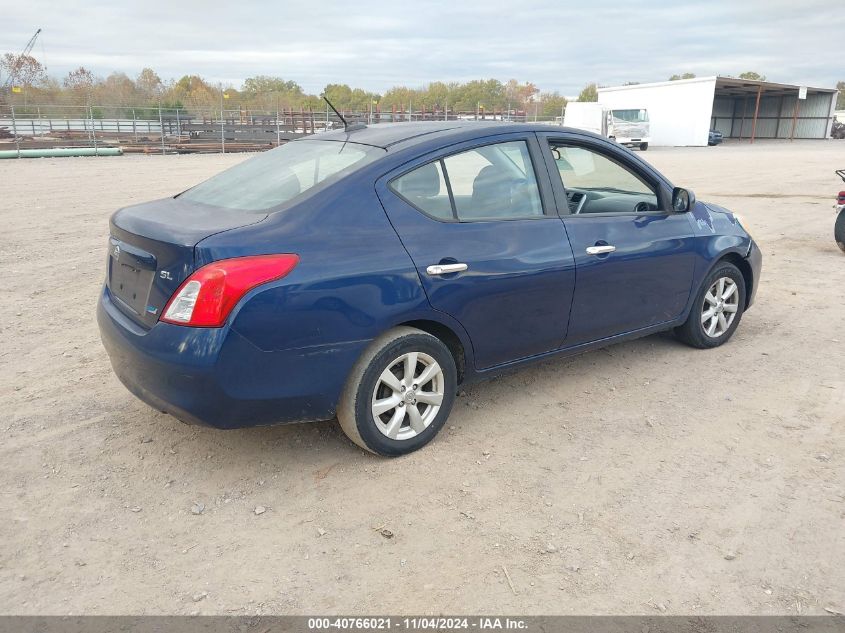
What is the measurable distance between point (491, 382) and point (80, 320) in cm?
346

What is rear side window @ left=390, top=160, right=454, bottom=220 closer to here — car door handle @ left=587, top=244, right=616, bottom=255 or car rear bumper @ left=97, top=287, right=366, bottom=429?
car rear bumper @ left=97, top=287, right=366, bottom=429

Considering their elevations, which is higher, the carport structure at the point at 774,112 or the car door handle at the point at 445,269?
the carport structure at the point at 774,112

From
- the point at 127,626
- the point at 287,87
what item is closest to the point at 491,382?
the point at 127,626

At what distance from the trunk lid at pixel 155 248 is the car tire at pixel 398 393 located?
87 cm

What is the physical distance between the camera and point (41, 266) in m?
7.43

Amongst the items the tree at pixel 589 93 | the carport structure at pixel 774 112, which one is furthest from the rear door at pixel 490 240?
the tree at pixel 589 93

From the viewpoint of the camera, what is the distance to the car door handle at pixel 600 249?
4.07 m

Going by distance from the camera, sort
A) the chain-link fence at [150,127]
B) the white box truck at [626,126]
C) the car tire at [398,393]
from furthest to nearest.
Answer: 1. the white box truck at [626,126]
2. the chain-link fence at [150,127]
3. the car tire at [398,393]

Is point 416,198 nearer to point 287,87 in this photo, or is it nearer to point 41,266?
point 41,266

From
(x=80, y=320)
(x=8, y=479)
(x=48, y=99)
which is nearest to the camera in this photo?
(x=8, y=479)

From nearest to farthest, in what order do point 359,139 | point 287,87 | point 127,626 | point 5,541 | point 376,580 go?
point 127,626, point 376,580, point 5,541, point 359,139, point 287,87

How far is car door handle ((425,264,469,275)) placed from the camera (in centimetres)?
341

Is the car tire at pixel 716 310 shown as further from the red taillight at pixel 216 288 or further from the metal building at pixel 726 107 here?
the metal building at pixel 726 107

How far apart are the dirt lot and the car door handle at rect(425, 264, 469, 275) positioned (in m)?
0.95
